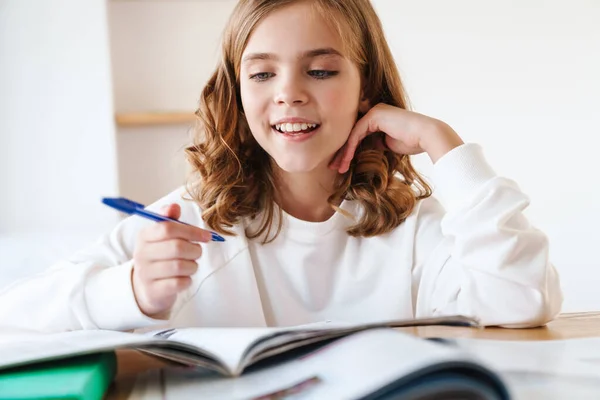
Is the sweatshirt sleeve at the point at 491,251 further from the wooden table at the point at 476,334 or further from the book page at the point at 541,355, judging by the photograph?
the book page at the point at 541,355

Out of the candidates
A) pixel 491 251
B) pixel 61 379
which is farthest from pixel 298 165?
pixel 61 379

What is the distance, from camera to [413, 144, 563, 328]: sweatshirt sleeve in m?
0.91

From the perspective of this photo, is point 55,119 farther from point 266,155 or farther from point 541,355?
point 541,355

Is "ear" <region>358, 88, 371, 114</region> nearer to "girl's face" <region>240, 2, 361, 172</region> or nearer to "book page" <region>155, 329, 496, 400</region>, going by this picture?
"girl's face" <region>240, 2, 361, 172</region>

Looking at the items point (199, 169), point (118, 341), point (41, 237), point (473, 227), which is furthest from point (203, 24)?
point (118, 341)

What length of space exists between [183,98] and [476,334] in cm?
207

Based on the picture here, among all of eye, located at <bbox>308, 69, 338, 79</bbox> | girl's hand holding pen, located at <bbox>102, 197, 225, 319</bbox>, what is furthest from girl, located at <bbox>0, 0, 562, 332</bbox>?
girl's hand holding pen, located at <bbox>102, 197, 225, 319</bbox>

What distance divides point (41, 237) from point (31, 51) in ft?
2.65

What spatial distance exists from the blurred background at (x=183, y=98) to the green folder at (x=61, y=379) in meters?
1.43

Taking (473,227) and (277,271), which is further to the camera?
(277,271)

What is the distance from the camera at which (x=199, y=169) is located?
1.32m

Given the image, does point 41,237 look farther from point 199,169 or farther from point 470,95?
point 470,95

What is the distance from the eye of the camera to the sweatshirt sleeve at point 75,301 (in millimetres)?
876

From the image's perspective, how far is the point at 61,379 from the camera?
0.51 meters
